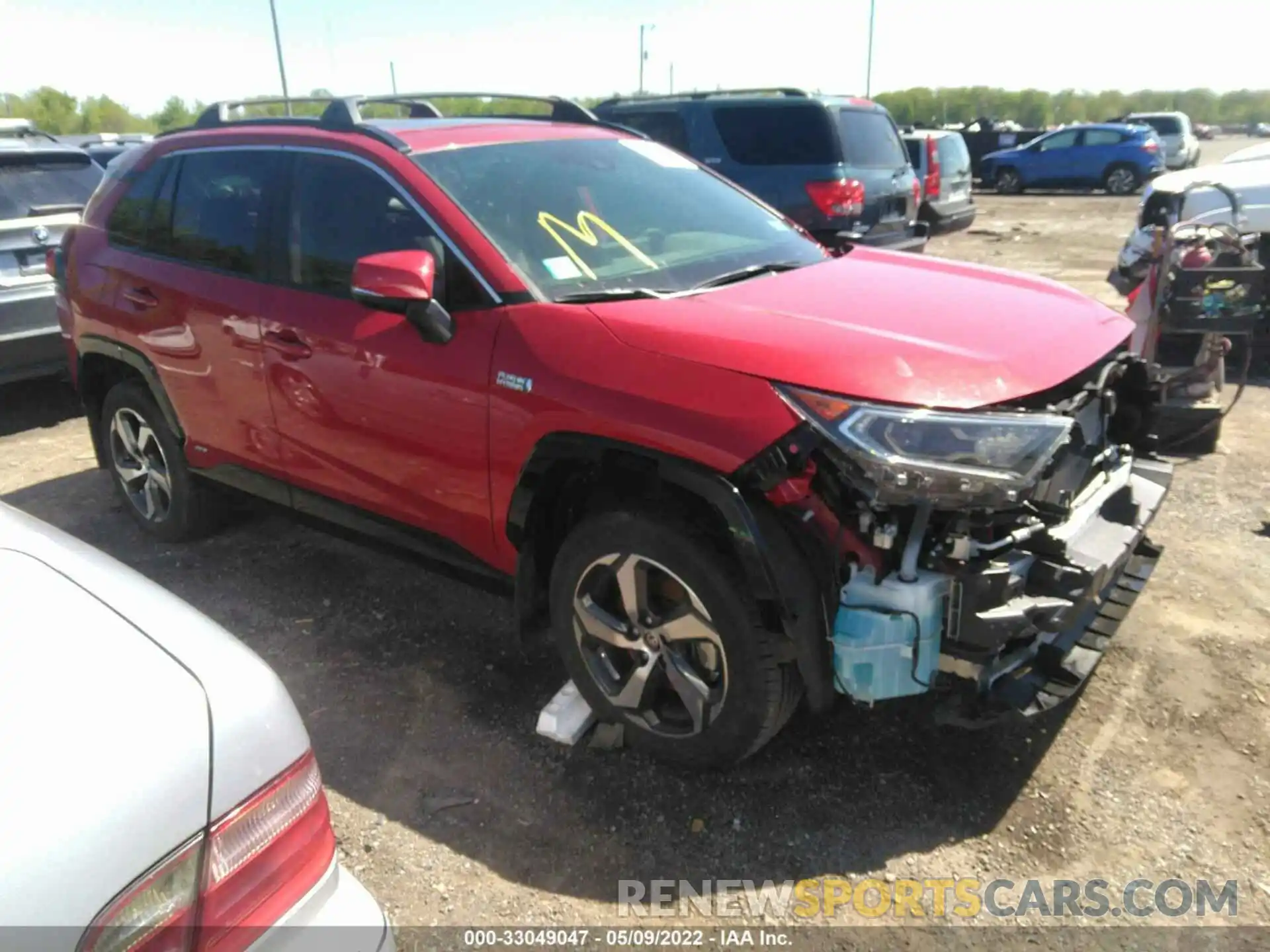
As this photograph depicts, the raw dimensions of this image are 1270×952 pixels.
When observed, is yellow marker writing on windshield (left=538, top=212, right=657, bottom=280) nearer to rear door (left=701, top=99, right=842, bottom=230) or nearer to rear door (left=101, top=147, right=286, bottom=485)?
rear door (left=101, top=147, right=286, bottom=485)

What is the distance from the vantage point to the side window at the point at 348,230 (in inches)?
117

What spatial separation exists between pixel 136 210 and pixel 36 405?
3.89 m

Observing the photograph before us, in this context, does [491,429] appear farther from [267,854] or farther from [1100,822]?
[1100,822]

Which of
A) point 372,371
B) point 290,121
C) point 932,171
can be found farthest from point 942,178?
point 372,371

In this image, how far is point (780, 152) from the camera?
27.7ft

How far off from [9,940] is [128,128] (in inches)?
1901

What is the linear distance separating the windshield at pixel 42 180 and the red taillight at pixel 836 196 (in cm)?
579

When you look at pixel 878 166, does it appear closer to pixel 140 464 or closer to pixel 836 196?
pixel 836 196

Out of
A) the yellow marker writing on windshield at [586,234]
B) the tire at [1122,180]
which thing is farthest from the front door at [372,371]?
the tire at [1122,180]

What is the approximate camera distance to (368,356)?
3170 millimetres

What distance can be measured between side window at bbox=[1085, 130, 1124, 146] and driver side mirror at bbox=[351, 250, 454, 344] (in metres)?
24.5

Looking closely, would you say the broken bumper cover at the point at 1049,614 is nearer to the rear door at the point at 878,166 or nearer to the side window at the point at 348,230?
the side window at the point at 348,230

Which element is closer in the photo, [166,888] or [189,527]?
[166,888]

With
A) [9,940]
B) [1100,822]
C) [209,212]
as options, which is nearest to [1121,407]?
Answer: [1100,822]
